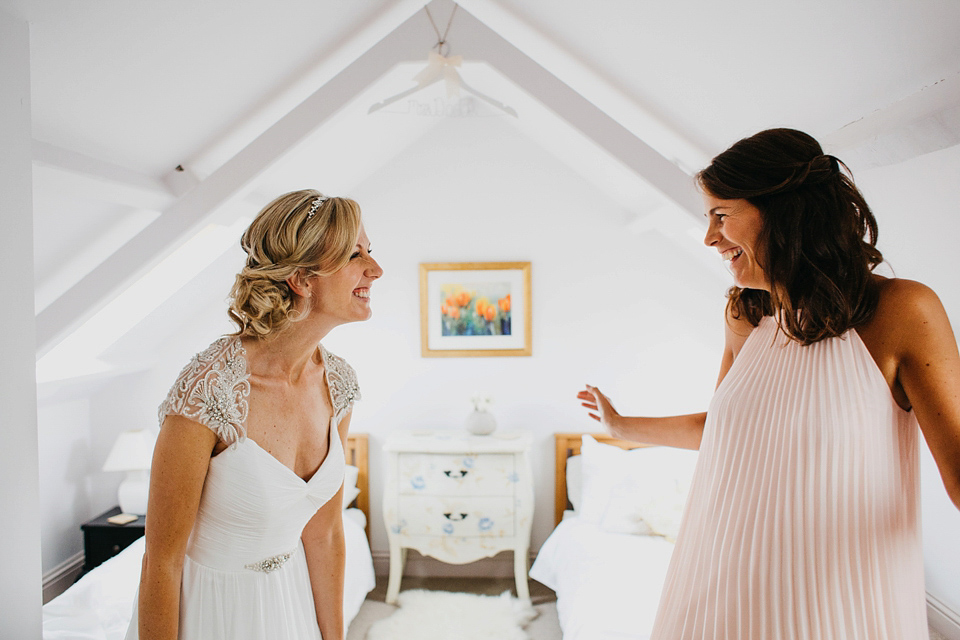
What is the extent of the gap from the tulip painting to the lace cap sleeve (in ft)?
8.61

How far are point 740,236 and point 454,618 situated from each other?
2.79 meters

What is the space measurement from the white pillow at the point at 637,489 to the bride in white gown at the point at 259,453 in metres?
2.08

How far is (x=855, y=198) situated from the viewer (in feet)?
3.42

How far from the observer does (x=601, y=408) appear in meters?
1.62

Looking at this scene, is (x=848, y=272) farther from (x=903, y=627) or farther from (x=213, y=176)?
(x=213, y=176)

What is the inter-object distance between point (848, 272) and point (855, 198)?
141 mm

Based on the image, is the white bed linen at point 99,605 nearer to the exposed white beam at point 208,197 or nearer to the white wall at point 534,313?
the exposed white beam at point 208,197

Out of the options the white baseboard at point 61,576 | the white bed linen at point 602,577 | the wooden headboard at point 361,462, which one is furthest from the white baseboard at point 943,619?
the white baseboard at point 61,576

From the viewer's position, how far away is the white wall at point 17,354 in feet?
3.81

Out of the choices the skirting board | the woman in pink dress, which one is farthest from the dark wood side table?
the woman in pink dress

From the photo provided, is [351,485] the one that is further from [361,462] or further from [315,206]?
[315,206]

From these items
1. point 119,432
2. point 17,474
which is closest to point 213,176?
point 17,474

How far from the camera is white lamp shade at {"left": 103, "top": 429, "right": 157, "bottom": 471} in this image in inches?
127

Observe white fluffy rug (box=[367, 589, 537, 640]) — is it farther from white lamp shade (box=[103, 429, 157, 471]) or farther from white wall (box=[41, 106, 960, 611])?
white lamp shade (box=[103, 429, 157, 471])
